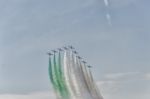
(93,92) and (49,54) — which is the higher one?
(49,54)

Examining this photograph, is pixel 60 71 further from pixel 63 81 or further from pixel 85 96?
pixel 85 96

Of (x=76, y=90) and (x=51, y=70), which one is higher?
(x=51, y=70)

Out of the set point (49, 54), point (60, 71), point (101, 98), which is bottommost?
Result: point (101, 98)

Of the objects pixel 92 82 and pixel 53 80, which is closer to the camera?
pixel 53 80

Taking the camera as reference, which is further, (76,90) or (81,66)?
(81,66)

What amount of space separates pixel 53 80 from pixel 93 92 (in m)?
13.0

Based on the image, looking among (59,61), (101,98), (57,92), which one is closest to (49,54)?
(59,61)

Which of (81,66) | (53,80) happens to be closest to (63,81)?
(53,80)

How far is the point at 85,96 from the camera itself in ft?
302

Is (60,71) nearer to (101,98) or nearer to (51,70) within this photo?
(51,70)

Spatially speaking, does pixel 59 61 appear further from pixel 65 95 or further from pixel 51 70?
pixel 65 95

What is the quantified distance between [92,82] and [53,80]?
13298mm

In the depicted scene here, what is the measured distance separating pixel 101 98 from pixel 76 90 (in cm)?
888

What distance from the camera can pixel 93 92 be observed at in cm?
9538
